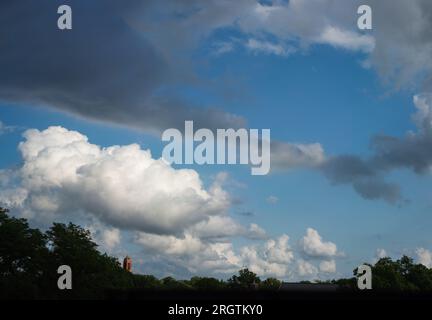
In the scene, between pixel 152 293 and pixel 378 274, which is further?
pixel 378 274

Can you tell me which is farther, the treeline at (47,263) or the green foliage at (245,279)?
the green foliage at (245,279)

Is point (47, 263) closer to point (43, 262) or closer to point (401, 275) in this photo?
point (43, 262)

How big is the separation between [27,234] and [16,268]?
588cm

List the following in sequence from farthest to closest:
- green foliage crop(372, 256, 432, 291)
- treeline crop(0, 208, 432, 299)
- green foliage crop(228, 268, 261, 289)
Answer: green foliage crop(228, 268, 261, 289) < green foliage crop(372, 256, 432, 291) < treeline crop(0, 208, 432, 299)

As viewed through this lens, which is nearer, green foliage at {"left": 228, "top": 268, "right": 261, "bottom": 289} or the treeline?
the treeline

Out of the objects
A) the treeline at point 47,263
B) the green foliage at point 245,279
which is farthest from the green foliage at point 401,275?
the treeline at point 47,263

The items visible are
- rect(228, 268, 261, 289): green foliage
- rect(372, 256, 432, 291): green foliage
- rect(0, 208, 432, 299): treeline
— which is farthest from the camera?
rect(228, 268, 261, 289): green foliage

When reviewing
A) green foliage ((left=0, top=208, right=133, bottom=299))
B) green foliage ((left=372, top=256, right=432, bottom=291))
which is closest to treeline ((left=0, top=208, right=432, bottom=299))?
green foliage ((left=0, top=208, right=133, bottom=299))

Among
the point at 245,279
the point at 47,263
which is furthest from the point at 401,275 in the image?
the point at 47,263

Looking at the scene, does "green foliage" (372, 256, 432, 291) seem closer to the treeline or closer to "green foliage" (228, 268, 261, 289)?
"green foliage" (228, 268, 261, 289)

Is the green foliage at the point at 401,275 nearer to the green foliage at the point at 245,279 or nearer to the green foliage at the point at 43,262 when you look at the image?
the green foliage at the point at 245,279

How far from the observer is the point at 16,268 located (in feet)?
281
